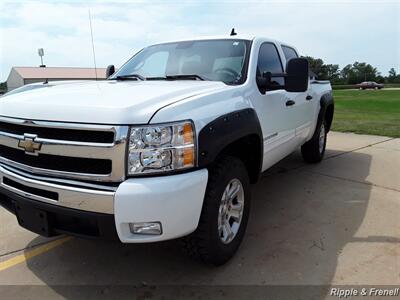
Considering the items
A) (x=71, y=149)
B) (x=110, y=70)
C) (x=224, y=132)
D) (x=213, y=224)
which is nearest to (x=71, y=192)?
(x=71, y=149)

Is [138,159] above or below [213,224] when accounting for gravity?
above

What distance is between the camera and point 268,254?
11.2ft

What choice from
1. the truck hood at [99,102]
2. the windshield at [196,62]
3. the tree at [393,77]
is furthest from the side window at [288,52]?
the tree at [393,77]

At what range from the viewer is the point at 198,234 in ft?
9.42

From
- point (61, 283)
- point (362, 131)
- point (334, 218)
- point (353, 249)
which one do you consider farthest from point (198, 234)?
point (362, 131)

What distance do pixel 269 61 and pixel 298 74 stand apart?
0.79 metres

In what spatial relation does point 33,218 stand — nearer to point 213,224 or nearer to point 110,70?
point 213,224

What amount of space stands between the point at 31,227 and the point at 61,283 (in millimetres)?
515

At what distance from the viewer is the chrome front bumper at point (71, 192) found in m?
2.51

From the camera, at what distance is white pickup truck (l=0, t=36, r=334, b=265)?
2518 mm

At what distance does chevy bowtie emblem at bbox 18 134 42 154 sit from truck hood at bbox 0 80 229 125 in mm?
132

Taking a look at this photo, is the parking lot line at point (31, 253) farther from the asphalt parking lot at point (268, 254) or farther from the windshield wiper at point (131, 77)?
the windshield wiper at point (131, 77)

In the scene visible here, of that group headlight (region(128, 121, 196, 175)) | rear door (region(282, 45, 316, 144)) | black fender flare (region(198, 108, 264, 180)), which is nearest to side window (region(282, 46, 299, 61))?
rear door (region(282, 45, 316, 144))

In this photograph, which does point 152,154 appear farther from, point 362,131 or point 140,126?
point 362,131
